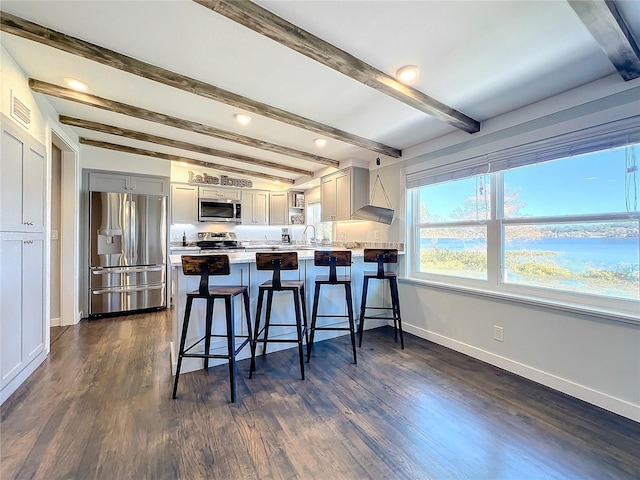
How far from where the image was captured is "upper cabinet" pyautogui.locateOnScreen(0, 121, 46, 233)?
1.86m

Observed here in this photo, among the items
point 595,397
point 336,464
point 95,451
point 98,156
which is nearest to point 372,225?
point 595,397

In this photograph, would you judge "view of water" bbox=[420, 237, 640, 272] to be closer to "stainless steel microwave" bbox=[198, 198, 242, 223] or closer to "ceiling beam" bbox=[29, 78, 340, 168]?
"ceiling beam" bbox=[29, 78, 340, 168]

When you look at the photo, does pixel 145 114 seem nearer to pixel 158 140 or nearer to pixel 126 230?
pixel 158 140

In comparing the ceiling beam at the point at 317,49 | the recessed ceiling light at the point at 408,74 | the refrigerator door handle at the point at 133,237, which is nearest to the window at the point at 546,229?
the ceiling beam at the point at 317,49

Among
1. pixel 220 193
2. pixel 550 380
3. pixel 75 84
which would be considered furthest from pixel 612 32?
pixel 220 193

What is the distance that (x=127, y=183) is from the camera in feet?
13.8

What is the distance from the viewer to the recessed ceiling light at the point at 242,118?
113 inches

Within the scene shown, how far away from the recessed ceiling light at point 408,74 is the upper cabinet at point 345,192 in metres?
2.02

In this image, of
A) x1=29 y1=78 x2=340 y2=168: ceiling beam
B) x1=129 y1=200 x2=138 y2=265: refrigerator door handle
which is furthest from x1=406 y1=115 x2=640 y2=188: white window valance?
x1=129 y1=200 x2=138 y2=265: refrigerator door handle

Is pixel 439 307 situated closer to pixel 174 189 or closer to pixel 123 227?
pixel 123 227

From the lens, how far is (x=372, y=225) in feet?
13.4

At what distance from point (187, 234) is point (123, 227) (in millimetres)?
1403

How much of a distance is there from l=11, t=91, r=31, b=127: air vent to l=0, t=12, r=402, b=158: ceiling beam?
54cm

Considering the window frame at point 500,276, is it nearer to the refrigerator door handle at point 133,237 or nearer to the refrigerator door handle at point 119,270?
the refrigerator door handle at point 119,270
